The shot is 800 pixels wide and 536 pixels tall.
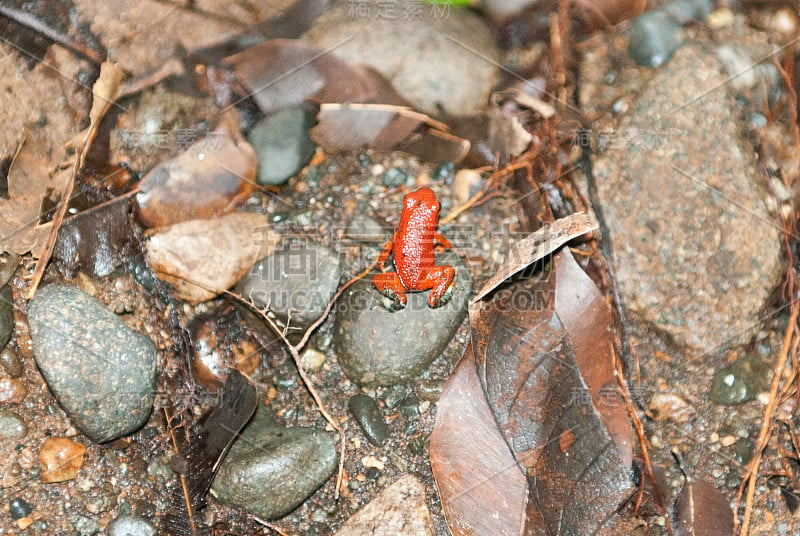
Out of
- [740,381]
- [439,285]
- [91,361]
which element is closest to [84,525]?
[91,361]

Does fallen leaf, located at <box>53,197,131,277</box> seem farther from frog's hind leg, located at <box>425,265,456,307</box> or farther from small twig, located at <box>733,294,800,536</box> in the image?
small twig, located at <box>733,294,800,536</box>

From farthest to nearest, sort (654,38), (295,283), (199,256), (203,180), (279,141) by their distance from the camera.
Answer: (654,38)
(279,141)
(203,180)
(295,283)
(199,256)

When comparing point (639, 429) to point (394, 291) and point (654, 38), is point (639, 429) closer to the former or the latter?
point (394, 291)

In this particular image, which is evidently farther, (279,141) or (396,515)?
(279,141)

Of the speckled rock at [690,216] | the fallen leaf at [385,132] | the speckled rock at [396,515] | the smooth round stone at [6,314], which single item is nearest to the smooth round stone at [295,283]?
the fallen leaf at [385,132]

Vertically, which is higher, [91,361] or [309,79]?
[309,79]

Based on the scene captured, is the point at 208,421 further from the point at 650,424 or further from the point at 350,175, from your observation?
the point at 650,424

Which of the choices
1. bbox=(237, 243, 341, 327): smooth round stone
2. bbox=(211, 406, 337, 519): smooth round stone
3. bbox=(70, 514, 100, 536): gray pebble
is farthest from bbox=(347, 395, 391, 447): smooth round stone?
bbox=(70, 514, 100, 536): gray pebble

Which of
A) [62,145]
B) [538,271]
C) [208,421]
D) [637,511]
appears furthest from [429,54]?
[637,511]
